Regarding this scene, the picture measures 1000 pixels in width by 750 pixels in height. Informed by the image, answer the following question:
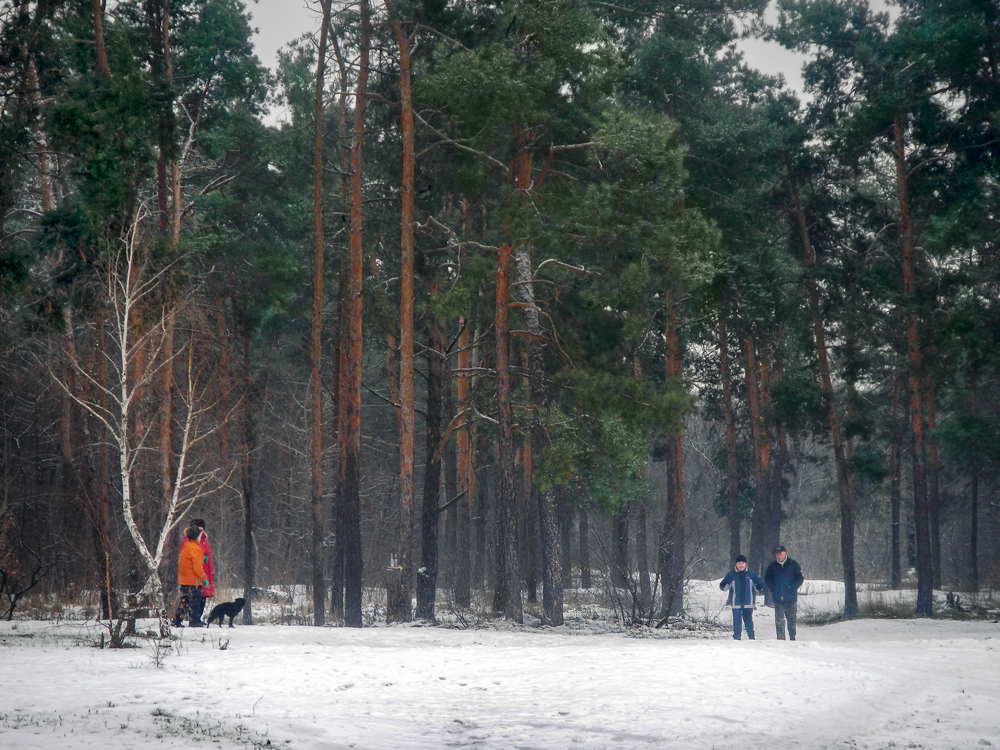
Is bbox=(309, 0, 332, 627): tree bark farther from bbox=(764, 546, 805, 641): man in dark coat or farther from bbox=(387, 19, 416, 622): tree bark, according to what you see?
bbox=(764, 546, 805, 641): man in dark coat

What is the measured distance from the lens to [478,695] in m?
11.1

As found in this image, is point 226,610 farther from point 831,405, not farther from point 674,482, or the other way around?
point 831,405

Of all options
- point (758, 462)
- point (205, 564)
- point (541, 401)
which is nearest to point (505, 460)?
point (541, 401)

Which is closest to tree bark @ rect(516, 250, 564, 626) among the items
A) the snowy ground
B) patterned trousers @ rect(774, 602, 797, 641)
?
patterned trousers @ rect(774, 602, 797, 641)

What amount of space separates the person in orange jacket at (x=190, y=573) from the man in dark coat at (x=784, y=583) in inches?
386

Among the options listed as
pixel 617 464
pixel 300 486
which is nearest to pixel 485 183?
pixel 617 464

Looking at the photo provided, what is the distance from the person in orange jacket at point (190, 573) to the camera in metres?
15.4

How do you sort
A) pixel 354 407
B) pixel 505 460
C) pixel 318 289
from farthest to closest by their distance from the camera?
1. pixel 318 289
2. pixel 354 407
3. pixel 505 460

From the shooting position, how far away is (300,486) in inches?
1617

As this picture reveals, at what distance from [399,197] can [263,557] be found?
24731 mm

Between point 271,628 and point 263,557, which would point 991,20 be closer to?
point 271,628

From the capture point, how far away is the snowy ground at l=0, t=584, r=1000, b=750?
28.7 ft

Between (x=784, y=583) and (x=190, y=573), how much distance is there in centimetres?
1028

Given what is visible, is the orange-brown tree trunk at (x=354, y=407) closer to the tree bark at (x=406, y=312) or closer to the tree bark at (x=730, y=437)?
the tree bark at (x=406, y=312)
